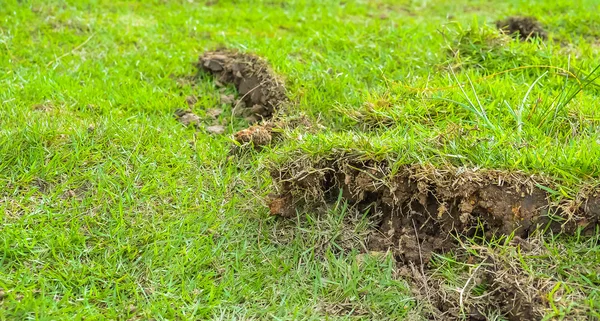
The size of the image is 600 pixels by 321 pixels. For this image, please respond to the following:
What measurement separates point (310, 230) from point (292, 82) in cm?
136

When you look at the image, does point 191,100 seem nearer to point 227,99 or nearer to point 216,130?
point 227,99

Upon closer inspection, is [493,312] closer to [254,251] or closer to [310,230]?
[310,230]

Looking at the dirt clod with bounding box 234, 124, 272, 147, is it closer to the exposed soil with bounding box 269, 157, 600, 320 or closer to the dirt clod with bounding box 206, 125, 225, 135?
the dirt clod with bounding box 206, 125, 225, 135

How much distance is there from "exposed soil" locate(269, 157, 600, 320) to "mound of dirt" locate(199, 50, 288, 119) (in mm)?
934

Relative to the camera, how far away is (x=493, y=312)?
2.33m

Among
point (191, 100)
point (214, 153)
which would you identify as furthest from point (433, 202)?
point (191, 100)

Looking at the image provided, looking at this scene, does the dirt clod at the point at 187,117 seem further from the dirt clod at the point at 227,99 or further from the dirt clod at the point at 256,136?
the dirt clod at the point at 256,136

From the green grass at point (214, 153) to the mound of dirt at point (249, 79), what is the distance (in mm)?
107

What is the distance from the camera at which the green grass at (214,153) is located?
8.07ft

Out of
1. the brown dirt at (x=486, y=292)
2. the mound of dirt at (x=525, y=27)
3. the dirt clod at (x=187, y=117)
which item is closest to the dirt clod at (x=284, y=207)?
the brown dirt at (x=486, y=292)

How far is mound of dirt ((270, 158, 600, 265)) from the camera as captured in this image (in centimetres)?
251

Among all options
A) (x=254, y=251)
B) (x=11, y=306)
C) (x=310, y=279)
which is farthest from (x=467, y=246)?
(x=11, y=306)

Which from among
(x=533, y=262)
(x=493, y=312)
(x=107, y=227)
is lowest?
(x=107, y=227)

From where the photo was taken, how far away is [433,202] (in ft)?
8.64
